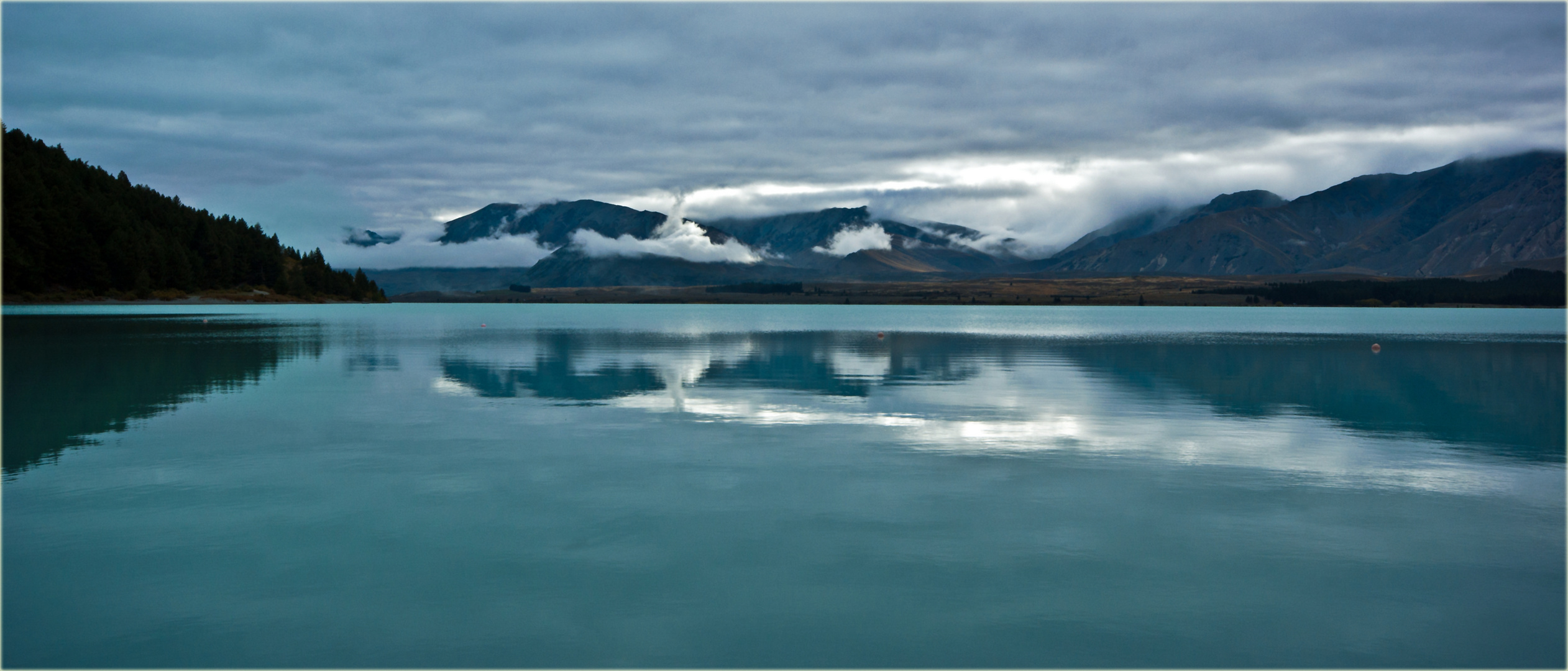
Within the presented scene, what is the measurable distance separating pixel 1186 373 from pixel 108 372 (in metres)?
57.4

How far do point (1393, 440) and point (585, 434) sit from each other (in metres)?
25.3

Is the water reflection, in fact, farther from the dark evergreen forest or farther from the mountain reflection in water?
the dark evergreen forest

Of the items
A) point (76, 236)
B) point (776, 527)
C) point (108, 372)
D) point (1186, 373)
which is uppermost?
point (76, 236)

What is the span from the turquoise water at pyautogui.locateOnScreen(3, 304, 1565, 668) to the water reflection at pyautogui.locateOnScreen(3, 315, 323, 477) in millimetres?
377

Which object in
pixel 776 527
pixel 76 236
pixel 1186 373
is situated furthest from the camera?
pixel 76 236

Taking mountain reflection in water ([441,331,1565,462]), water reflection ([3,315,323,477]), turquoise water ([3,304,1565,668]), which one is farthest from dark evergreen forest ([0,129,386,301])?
turquoise water ([3,304,1565,668])

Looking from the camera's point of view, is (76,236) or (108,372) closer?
(108,372)

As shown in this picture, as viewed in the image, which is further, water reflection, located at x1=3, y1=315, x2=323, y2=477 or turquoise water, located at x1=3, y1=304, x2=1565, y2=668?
water reflection, located at x1=3, y1=315, x2=323, y2=477

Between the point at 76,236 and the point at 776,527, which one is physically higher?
the point at 76,236

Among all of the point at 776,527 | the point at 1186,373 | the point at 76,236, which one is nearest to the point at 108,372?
the point at 776,527

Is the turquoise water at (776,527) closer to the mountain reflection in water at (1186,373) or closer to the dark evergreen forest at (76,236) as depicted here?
the mountain reflection in water at (1186,373)

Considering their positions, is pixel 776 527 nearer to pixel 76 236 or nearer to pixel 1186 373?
pixel 1186 373

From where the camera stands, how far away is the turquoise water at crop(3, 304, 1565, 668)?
494 inches

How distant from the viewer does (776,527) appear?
17938 millimetres
